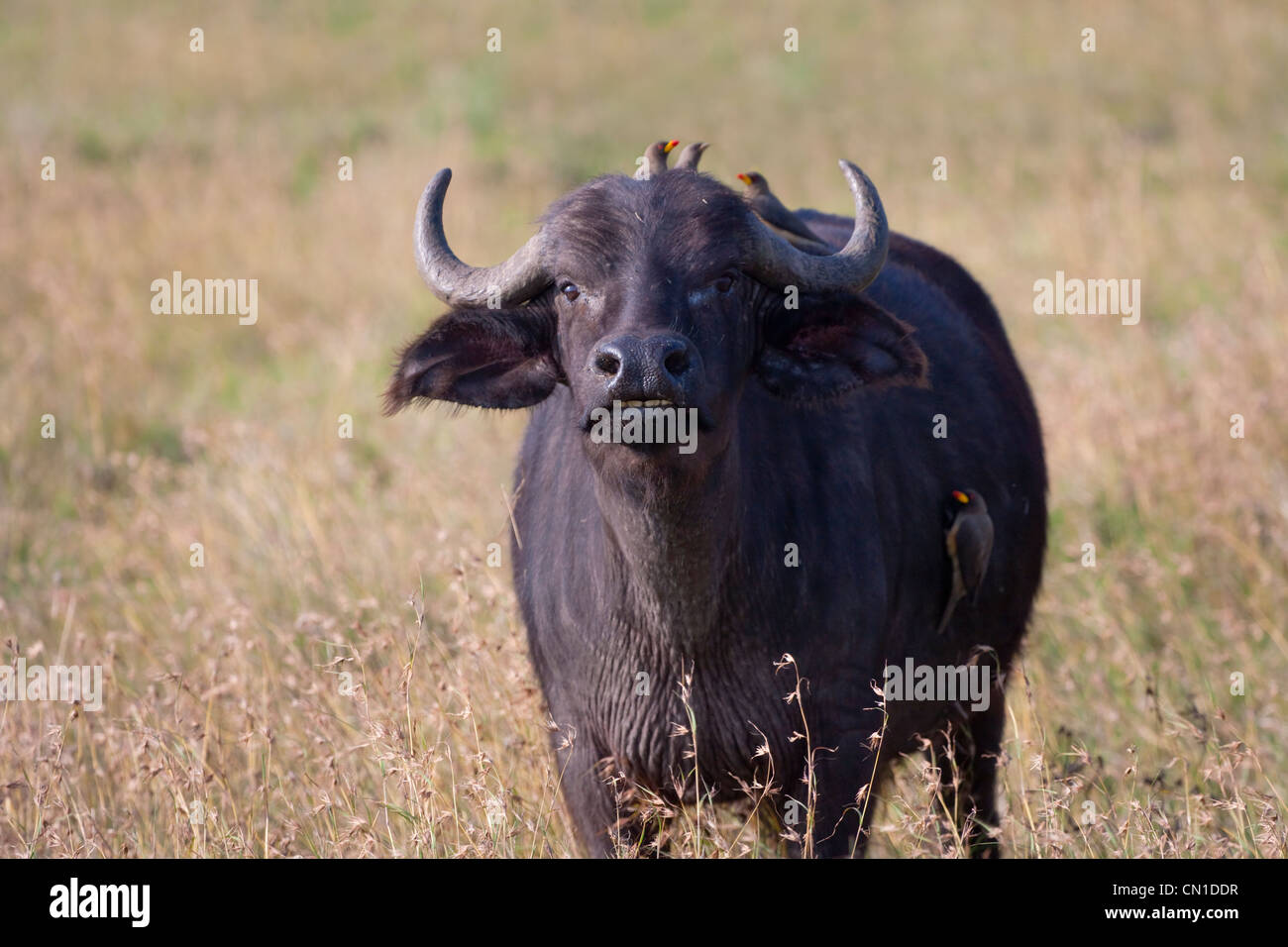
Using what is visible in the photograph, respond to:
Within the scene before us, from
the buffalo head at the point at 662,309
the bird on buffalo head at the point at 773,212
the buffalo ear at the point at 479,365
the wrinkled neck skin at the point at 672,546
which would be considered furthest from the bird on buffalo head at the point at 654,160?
the wrinkled neck skin at the point at 672,546

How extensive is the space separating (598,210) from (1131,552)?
413 cm

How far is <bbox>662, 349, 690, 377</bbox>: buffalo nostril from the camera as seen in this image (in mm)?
3502

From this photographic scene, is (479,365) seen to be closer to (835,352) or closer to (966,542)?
(835,352)

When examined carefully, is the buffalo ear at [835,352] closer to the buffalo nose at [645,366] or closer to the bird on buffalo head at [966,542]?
the buffalo nose at [645,366]

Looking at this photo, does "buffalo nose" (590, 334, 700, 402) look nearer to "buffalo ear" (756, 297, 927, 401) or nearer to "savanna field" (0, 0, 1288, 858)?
"buffalo ear" (756, 297, 927, 401)

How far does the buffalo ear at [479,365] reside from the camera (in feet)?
13.5

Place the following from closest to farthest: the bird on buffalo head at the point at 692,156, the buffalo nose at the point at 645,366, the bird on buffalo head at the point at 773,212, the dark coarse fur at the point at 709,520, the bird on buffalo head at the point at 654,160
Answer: the buffalo nose at the point at 645,366
the dark coarse fur at the point at 709,520
the bird on buffalo head at the point at 654,160
the bird on buffalo head at the point at 692,156
the bird on buffalo head at the point at 773,212

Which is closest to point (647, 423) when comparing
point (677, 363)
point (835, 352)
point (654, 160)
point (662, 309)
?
point (677, 363)

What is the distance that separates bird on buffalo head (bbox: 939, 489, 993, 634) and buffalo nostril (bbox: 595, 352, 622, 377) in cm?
155

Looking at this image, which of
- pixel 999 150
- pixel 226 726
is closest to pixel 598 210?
pixel 226 726

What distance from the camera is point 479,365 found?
13.8 ft

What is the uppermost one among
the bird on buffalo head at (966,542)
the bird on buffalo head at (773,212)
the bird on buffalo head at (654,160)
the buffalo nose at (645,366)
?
the bird on buffalo head at (654,160)

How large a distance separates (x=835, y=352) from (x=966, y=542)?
89cm
